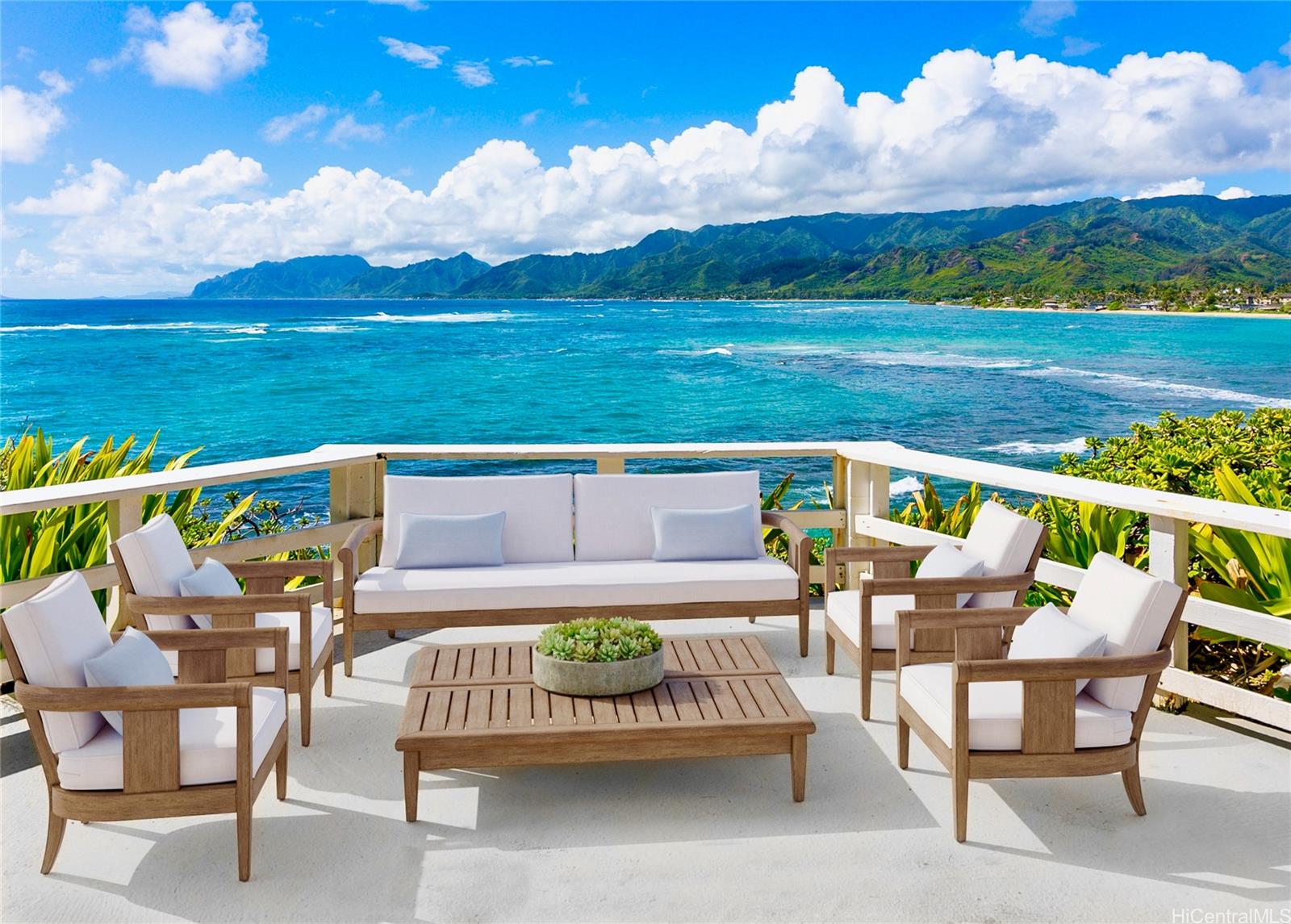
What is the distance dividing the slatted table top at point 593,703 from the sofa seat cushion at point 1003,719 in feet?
1.29

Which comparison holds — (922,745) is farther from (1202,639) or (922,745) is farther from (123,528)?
(123,528)

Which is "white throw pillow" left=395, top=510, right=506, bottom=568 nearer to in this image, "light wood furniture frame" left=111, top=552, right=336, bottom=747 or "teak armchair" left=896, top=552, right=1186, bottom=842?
"light wood furniture frame" left=111, top=552, right=336, bottom=747

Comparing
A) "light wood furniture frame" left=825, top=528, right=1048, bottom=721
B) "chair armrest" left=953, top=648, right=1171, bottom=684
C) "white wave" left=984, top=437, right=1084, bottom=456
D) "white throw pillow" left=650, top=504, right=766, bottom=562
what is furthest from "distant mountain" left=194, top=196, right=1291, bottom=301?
"chair armrest" left=953, top=648, right=1171, bottom=684

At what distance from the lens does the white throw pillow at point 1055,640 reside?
2775mm

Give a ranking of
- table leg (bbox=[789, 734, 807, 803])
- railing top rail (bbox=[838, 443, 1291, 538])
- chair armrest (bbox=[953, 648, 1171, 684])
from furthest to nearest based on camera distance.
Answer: railing top rail (bbox=[838, 443, 1291, 538]), table leg (bbox=[789, 734, 807, 803]), chair armrest (bbox=[953, 648, 1171, 684])

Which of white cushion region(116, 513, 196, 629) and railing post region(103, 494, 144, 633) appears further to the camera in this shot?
railing post region(103, 494, 144, 633)

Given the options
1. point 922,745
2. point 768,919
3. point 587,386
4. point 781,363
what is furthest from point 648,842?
point 781,363

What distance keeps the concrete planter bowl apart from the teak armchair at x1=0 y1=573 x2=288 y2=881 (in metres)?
0.92

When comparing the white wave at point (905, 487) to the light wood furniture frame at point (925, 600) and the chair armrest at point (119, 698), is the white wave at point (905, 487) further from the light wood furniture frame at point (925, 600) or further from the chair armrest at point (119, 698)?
the chair armrest at point (119, 698)

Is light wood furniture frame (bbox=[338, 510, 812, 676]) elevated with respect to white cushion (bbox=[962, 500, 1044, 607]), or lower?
lower

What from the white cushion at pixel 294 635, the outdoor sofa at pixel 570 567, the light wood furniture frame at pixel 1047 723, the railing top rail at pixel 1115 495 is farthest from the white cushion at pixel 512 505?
the light wood furniture frame at pixel 1047 723

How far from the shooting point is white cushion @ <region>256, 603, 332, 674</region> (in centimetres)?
344

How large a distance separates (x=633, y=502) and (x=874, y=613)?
1.53 metres

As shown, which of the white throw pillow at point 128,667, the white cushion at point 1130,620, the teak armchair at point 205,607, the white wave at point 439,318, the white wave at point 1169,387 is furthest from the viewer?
the white wave at point 439,318
